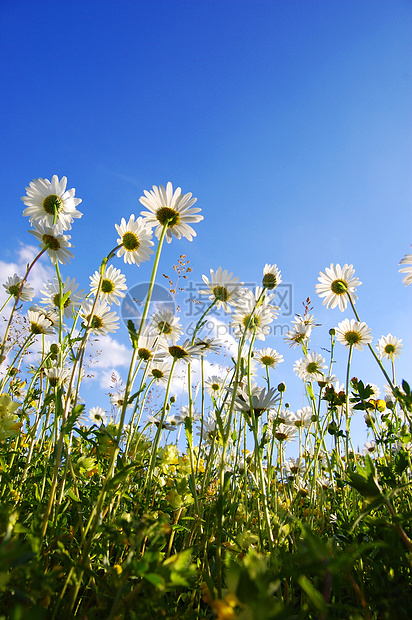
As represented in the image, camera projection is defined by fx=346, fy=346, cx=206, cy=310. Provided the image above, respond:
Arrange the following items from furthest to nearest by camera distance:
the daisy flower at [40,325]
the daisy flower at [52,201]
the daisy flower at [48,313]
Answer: the daisy flower at [40,325] → the daisy flower at [48,313] → the daisy flower at [52,201]

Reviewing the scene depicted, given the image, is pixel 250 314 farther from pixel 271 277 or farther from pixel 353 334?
pixel 353 334

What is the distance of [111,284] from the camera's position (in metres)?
2.01

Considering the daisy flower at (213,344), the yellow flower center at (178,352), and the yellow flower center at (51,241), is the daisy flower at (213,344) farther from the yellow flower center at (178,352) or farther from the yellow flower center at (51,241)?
the yellow flower center at (51,241)

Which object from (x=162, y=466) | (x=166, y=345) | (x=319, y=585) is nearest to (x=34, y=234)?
(x=166, y=345)

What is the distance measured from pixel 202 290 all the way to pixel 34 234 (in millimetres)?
1065

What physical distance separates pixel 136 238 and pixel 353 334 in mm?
2182

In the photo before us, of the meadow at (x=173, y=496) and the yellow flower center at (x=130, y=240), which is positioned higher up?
the yellow flower center at (x=130, y=240)

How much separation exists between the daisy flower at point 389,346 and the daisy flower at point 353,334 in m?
0.71

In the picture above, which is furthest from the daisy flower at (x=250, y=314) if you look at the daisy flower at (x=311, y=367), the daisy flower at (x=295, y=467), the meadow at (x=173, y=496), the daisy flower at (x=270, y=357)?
the daisy flower at (x=295, y=467)

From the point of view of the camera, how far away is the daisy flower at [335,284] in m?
2.91

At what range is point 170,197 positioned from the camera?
171cm

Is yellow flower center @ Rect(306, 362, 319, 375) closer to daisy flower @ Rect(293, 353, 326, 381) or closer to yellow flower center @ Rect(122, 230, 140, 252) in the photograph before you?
daisy flower @ Rect(293, 353, 326, 381)

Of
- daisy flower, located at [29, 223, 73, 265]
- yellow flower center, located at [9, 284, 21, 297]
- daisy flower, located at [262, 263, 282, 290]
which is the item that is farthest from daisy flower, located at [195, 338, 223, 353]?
yellow flower center, located at [9, 284, 21, 297]

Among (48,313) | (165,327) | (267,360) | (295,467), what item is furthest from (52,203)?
(295,467)
